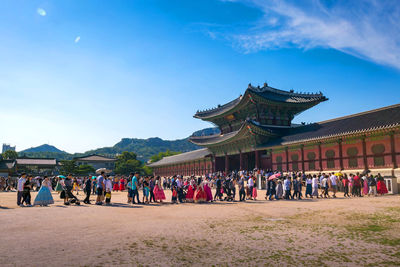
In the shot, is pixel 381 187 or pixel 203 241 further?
pixel 381 187

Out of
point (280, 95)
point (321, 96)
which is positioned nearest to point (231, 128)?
point (280, 95)

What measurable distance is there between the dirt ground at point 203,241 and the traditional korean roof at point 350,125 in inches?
544

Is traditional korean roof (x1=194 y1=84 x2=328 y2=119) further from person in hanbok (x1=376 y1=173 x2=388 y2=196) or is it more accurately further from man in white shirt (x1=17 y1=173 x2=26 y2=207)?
man in white shirt (x1=17 y1=173 x2=26 y2=207)

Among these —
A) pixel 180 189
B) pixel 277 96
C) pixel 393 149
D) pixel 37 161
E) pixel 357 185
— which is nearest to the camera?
pixel 180 189

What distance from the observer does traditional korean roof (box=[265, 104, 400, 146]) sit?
858 inches

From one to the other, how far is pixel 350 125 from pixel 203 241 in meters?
22.5

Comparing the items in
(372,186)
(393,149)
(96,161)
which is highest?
(96,161)

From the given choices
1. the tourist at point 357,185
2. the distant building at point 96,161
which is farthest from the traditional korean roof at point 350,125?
the distant building at point 96,161

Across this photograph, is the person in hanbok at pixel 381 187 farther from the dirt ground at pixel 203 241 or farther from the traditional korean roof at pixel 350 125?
the dirt ground at pixel 203 241

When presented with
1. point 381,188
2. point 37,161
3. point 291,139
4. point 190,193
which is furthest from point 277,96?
point 37,161

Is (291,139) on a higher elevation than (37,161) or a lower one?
higher

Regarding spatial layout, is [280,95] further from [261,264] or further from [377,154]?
[261,264]

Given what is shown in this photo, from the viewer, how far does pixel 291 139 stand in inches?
1150

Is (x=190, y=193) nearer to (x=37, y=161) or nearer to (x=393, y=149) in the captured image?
(x=393, y=149)
